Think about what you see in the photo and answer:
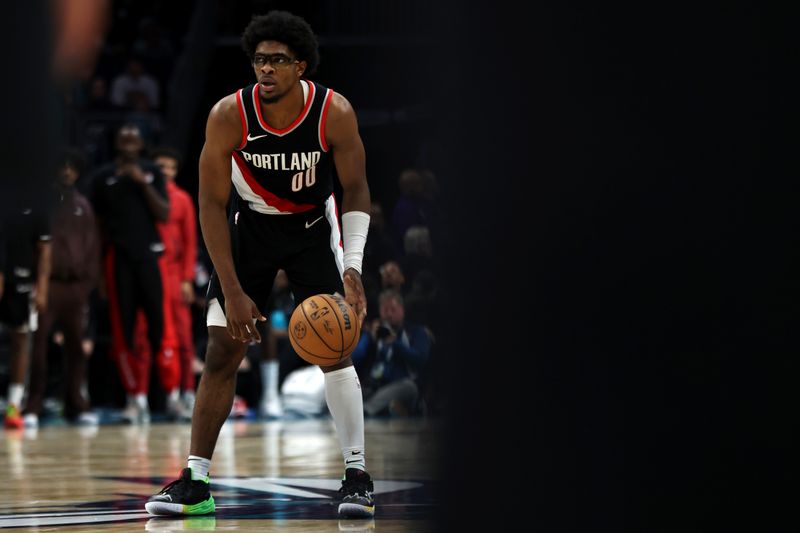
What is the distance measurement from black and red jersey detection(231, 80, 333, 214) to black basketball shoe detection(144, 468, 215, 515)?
3.27 ft

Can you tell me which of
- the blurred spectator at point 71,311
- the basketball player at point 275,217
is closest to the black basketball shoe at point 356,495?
the basketball player at point 275,217

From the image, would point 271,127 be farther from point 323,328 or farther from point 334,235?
point 323,328

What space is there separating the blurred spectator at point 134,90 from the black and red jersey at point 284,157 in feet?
37.8

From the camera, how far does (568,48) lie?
1137mm

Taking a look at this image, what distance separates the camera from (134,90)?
622 inches

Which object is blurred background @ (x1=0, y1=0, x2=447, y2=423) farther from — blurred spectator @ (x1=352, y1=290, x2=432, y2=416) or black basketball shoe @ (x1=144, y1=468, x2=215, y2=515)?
black basketball shoe @ (x1=144, y1=468, x2=215, y2=515)

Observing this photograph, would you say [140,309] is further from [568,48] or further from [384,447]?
[568,48]

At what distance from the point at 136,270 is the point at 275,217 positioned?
6.30 m

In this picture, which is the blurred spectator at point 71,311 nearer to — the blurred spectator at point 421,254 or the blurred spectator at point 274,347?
the blurred spectator at point 274,347

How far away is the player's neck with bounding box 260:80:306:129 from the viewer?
14.5ft

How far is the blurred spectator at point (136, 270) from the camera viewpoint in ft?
34.9

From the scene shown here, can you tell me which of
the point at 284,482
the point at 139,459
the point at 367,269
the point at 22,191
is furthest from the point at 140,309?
the point at 22,191

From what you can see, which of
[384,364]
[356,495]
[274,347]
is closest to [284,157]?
[356,495]

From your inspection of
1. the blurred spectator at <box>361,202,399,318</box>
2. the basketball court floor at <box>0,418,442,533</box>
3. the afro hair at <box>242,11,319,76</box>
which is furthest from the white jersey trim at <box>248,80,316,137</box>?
the blurred spectator at <box>361,202,399,318</box>
